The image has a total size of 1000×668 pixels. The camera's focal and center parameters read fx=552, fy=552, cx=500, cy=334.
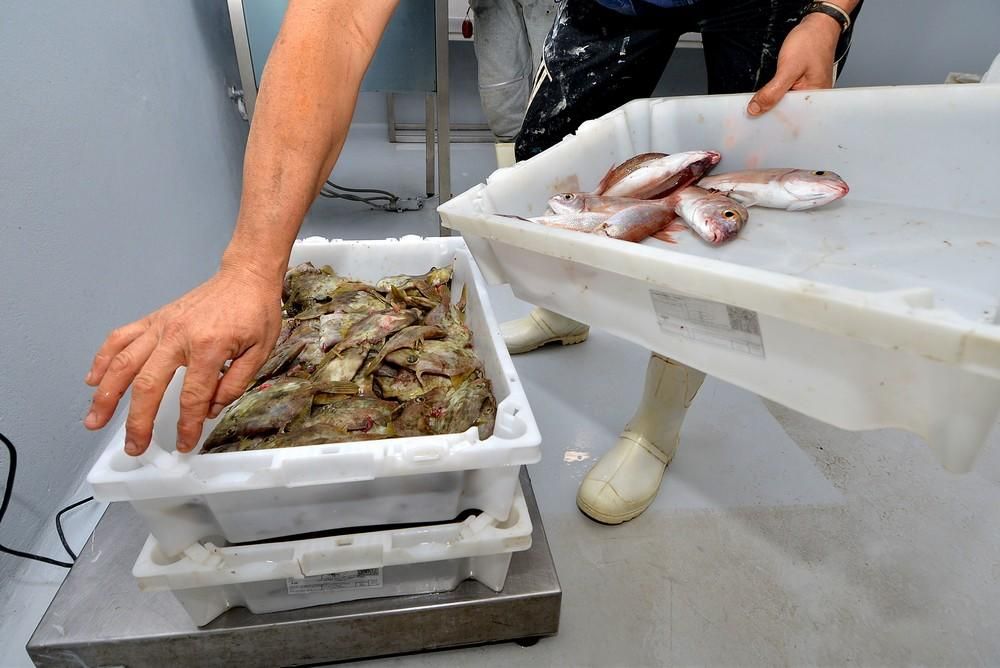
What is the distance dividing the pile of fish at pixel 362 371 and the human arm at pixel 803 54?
703 millimetres

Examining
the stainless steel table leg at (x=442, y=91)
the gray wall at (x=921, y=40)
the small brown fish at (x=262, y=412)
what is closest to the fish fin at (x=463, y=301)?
the small brown fish at (x=262, y=412)

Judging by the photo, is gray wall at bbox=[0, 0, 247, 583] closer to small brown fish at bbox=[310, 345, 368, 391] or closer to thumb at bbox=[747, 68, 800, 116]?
small brown fish at bbox=[310, 345, 368, 391]

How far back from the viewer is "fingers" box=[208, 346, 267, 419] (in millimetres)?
586

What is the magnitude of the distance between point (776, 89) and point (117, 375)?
114 cm

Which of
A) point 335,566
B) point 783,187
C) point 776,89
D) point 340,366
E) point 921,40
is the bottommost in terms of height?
point 335,566

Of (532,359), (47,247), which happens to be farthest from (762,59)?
(47,247)

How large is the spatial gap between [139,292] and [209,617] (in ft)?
2.79

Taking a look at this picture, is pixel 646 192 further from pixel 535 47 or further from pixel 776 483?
pixel 535 47

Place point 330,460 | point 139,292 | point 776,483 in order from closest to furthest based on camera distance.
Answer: point 330,460
point 776,483
point 139,292

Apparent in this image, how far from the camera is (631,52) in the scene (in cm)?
123

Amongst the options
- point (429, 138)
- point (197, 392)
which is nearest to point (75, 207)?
point (197, 392)

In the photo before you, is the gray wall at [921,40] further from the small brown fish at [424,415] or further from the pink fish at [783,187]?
the small brown fish at [424,415]

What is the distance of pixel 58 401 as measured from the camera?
1.01m

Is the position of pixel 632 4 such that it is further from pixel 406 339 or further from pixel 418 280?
pixel 406 339
